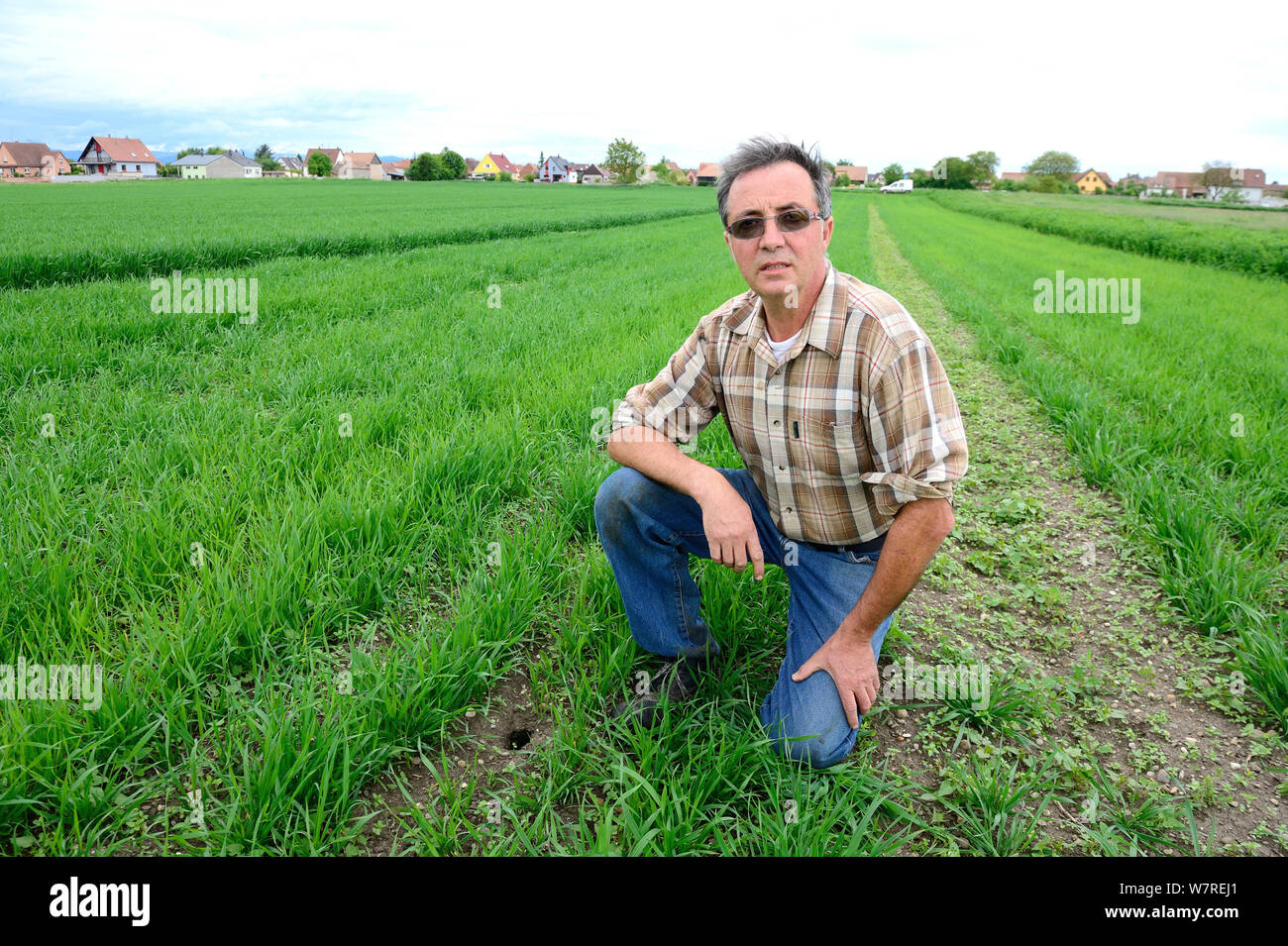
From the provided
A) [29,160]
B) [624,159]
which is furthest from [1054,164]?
[29,160]

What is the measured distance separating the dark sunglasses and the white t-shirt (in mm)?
302

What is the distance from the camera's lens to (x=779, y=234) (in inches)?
80.8

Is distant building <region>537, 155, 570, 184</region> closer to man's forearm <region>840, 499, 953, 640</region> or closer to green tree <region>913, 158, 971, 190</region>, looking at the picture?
green tree <region>913, 158, 971, 190</region>

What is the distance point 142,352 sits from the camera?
511 centimetres

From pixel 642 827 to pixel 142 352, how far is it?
5379mm

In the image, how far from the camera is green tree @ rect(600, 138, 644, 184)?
89.9 m

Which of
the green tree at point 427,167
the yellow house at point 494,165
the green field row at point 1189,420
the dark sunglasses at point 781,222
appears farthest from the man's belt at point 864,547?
the yellow house at point 494,165

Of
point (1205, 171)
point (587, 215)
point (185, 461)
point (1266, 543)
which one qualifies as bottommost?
point (1266, 543)

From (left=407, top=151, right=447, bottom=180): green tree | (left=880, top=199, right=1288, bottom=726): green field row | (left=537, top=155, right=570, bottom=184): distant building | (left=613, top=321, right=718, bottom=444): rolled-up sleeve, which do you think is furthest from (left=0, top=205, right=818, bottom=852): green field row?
(left=537, top=155, right=570, bottom=184): distant building

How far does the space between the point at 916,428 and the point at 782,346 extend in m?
0.50

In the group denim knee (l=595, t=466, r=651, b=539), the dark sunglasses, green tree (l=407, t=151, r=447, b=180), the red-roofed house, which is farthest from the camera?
the red-roofed house
